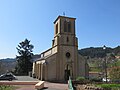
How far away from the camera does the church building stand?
45406 millimetres

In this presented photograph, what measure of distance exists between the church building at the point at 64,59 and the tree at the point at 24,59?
3434cm

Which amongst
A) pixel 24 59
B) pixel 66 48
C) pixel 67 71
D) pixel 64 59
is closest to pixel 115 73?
pixel 67 71

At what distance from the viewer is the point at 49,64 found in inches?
1789

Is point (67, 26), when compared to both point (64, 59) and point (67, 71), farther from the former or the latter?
point (67, 71)

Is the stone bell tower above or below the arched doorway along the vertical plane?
above

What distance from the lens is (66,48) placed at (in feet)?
154

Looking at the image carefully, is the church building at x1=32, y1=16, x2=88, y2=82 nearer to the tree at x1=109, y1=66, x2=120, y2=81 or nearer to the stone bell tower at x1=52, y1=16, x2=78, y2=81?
the stone bell tower at x1=52, y1=16, x2=78, y2=81

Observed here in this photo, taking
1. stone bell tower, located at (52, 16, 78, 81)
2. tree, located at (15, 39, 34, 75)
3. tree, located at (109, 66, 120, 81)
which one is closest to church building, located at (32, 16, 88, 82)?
stone bell tower, located at (52, 16, 78, 81)

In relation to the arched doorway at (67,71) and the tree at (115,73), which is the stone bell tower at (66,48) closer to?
the arched doorway at (67,71)

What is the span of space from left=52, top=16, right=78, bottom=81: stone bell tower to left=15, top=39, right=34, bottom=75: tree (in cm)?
3488

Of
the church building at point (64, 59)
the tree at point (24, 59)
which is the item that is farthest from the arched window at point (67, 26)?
the tree at point (24, 59)

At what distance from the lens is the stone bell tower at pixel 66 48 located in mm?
46062

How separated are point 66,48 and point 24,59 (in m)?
38.2

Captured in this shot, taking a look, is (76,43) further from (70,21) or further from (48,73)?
(48,73)
